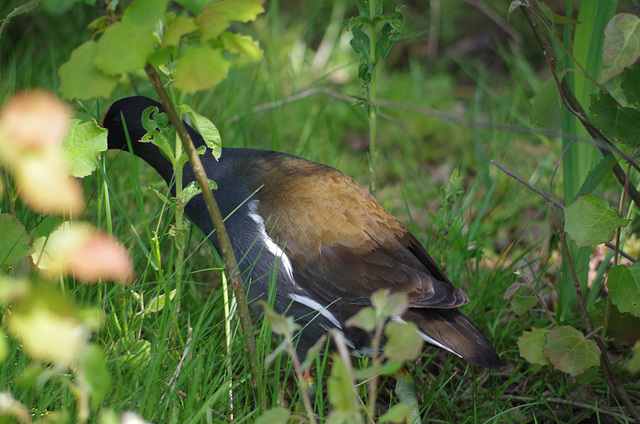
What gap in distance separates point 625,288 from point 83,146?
137 cm

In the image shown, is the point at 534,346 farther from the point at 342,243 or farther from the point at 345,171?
the point at 345,171

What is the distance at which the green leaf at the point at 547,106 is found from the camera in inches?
59.2

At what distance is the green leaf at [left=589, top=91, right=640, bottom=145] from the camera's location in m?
1.46

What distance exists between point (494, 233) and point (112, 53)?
6.32ft

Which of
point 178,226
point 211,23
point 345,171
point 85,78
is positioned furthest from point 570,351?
point 345,171

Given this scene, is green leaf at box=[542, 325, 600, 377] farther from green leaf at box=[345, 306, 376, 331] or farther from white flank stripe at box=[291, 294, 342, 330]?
green leaf at box=[345, 306, 376, 331]

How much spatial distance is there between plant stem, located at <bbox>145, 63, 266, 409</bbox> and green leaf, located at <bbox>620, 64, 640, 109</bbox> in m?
1.01

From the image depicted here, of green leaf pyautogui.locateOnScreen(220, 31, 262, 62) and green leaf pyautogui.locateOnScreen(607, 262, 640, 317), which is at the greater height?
green leaf pyautogui.locateOnScreen(220, 31, 262, 62)

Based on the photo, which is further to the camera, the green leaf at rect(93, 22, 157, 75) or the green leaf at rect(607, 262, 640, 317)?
the green leaf at rect(607, 262, 640, 317)

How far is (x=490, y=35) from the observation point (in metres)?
4.67

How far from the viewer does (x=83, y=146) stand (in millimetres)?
1551

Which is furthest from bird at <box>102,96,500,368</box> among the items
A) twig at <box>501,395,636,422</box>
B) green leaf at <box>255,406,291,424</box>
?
green leaf at <box>255,406,291,424</box>

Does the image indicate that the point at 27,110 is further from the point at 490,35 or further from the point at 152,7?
the point at 490,35

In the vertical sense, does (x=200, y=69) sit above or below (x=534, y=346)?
above
